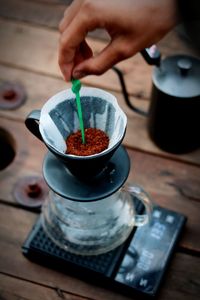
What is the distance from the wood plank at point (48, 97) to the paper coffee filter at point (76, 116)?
31 cm

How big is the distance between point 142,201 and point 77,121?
7.8 inches

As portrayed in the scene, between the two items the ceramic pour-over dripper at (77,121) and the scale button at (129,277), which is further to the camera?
the scale button at (129,277)

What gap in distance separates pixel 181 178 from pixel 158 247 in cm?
17

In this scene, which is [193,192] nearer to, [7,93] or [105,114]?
[105,114]

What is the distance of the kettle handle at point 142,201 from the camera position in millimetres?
922

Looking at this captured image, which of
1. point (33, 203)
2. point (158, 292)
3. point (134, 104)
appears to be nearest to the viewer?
point (158, 292)

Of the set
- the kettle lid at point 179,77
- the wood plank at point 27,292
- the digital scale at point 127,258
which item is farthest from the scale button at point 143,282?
the kettle lid at point 179,77

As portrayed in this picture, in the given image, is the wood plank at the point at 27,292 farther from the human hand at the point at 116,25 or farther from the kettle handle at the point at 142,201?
the human hand at the point at 116,25

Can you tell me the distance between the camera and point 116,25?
730 millimetres

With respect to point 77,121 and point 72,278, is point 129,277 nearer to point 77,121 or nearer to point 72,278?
point 72,278

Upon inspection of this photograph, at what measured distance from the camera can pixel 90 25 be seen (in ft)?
2.39

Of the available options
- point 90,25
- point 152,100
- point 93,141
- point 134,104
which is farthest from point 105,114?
point 134,104

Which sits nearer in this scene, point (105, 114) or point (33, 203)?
point (105, 114)

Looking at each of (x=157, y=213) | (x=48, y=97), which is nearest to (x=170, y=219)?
(x=157, y=213)
